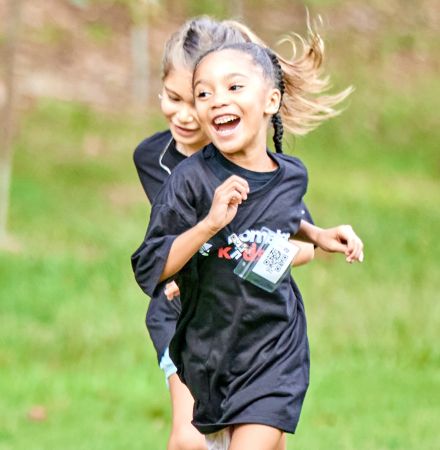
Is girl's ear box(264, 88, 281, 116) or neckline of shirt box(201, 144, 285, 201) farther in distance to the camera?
girl's ear box(264, 88, 281, 116)

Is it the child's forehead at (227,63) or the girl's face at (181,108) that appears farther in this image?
the girl's face at (181,108)

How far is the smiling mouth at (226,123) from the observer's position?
14.9 feet

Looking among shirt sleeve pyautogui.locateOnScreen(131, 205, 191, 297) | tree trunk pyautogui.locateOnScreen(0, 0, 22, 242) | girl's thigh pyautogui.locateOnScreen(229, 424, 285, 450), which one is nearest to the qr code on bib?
shirt sleeve pyautogui.locateOnScreen(131, 205, 191, 297)

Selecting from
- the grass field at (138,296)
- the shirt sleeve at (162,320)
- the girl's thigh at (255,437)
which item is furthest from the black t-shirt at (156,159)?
the grass field at (138,296)

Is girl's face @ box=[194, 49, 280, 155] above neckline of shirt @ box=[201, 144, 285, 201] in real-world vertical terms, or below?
above

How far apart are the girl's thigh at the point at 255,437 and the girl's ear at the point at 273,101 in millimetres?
1094

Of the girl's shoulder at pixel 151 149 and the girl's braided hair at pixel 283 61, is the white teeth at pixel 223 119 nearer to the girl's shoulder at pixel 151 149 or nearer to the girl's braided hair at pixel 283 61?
the girl's braided hair at pixel 283 61

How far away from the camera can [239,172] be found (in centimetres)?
461

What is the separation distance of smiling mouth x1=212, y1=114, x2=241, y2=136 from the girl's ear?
0.17 m

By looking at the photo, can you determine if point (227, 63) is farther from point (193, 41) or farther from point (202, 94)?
point (193, 41)

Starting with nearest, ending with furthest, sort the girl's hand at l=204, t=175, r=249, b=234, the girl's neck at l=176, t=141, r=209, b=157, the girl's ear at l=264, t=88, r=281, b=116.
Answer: the girl's hand at l=204, t=175, r=249, b=234 < the girl's ear at l=264, t=88, r=281, b=116 < the girl's neck at l=176, t=141, r=209, b=157

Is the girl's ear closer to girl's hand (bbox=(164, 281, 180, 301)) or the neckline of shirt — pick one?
the neckline of shirt

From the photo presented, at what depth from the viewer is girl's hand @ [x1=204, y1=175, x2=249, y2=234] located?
14.0 feet

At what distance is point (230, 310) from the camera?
4.60 m
